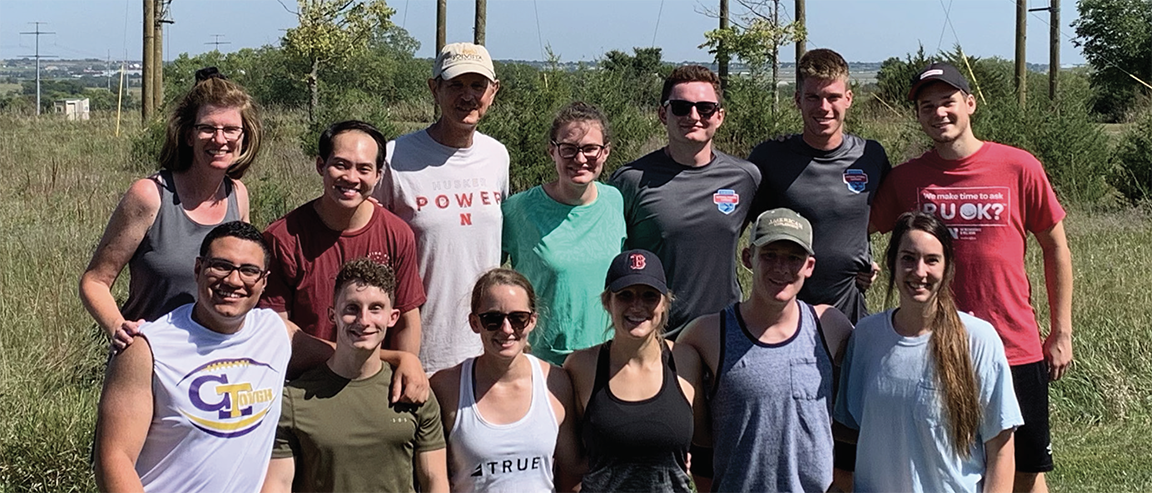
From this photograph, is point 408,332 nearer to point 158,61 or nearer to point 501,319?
point 501,319

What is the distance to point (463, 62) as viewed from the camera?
16.2 ft

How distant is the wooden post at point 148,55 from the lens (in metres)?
27.0

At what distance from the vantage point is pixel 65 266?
9.43m

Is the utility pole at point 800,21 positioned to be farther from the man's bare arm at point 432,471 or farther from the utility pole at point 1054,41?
the man's bare arm at point 432,471

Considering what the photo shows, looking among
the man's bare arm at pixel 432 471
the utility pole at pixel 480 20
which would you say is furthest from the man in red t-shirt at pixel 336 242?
the utility pole at pixel 480 20

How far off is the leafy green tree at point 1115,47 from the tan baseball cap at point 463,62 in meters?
39.3

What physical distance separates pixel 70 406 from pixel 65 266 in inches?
135

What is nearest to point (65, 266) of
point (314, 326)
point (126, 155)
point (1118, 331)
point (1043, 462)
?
point (314, 326)

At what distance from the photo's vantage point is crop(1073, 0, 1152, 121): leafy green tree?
4188cm

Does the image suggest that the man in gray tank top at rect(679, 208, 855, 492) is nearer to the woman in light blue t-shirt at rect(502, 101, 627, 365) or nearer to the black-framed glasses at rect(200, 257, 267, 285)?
the woman in light blue t-shirt at rect(502, 101, 627, 365)

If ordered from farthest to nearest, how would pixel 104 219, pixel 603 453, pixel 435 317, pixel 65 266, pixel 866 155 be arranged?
pixel 104 219 → pixel 65 266 → pixel 866 155 → pixel 435 317 → pixel 603 453

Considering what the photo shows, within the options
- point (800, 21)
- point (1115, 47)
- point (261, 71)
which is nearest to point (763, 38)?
point (800, 21)

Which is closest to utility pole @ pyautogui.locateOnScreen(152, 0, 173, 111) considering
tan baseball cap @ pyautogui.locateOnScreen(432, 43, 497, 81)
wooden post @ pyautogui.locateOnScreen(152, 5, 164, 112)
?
wooden post @ pyautogui.locateOnScreen(152, 5, 164, 112)

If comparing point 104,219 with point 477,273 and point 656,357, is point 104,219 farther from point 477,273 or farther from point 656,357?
point 656,357
